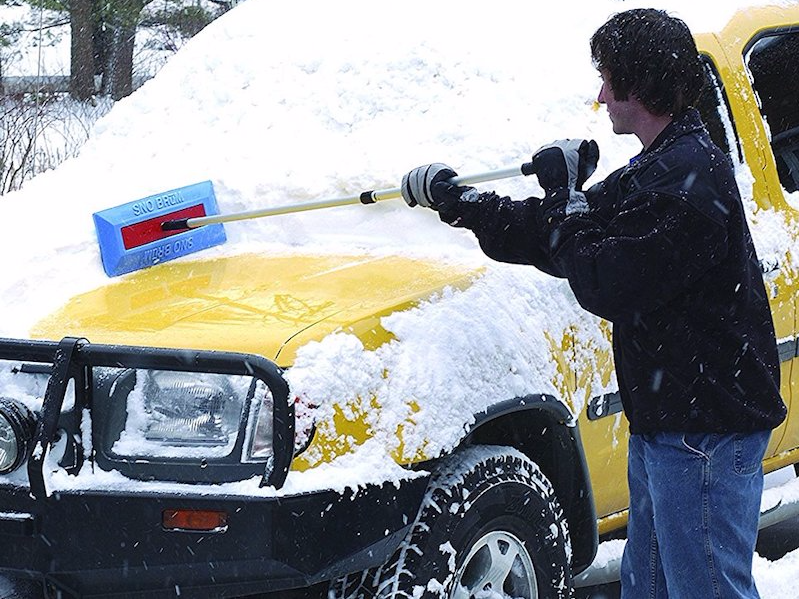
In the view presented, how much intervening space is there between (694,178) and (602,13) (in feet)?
6.15

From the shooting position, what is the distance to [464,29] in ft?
13.6

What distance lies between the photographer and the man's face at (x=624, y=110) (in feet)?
9.00

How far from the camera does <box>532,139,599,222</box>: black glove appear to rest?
2.76m

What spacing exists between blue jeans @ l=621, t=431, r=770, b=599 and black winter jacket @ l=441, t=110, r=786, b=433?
5 centimetres

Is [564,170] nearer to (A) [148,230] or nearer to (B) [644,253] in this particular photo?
(B) [644,253]

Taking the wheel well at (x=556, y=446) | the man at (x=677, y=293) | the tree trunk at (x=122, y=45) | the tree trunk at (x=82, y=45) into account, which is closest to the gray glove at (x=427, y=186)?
the man at (x=677, y=293)

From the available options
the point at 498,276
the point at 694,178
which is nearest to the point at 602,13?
the point at 498,276

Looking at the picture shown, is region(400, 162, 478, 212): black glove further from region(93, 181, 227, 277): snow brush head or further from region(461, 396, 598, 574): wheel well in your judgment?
region(93, 181, 227, 277): snow brush head

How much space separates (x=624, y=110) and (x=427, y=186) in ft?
1.95

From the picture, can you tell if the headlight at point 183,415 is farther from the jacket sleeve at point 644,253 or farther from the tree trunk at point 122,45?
the tree trunk at point 122,45

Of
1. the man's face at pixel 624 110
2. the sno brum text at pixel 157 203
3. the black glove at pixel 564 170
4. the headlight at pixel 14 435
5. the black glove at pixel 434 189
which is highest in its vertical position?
the man's face at pixel 624 110

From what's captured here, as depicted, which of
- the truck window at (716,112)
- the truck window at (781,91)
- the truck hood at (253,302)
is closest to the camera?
the truck hood at (253,302)

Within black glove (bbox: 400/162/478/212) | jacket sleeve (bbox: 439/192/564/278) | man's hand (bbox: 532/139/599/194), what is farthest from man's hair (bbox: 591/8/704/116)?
black glove (bbox: 400/162/478/212)

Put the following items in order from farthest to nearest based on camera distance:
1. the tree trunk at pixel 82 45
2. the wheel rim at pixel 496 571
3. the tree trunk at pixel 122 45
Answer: the tree trunk at pixel 122 45 < the tree trunk at pixel 82 45 < the wheel rim at pixel 496 571
